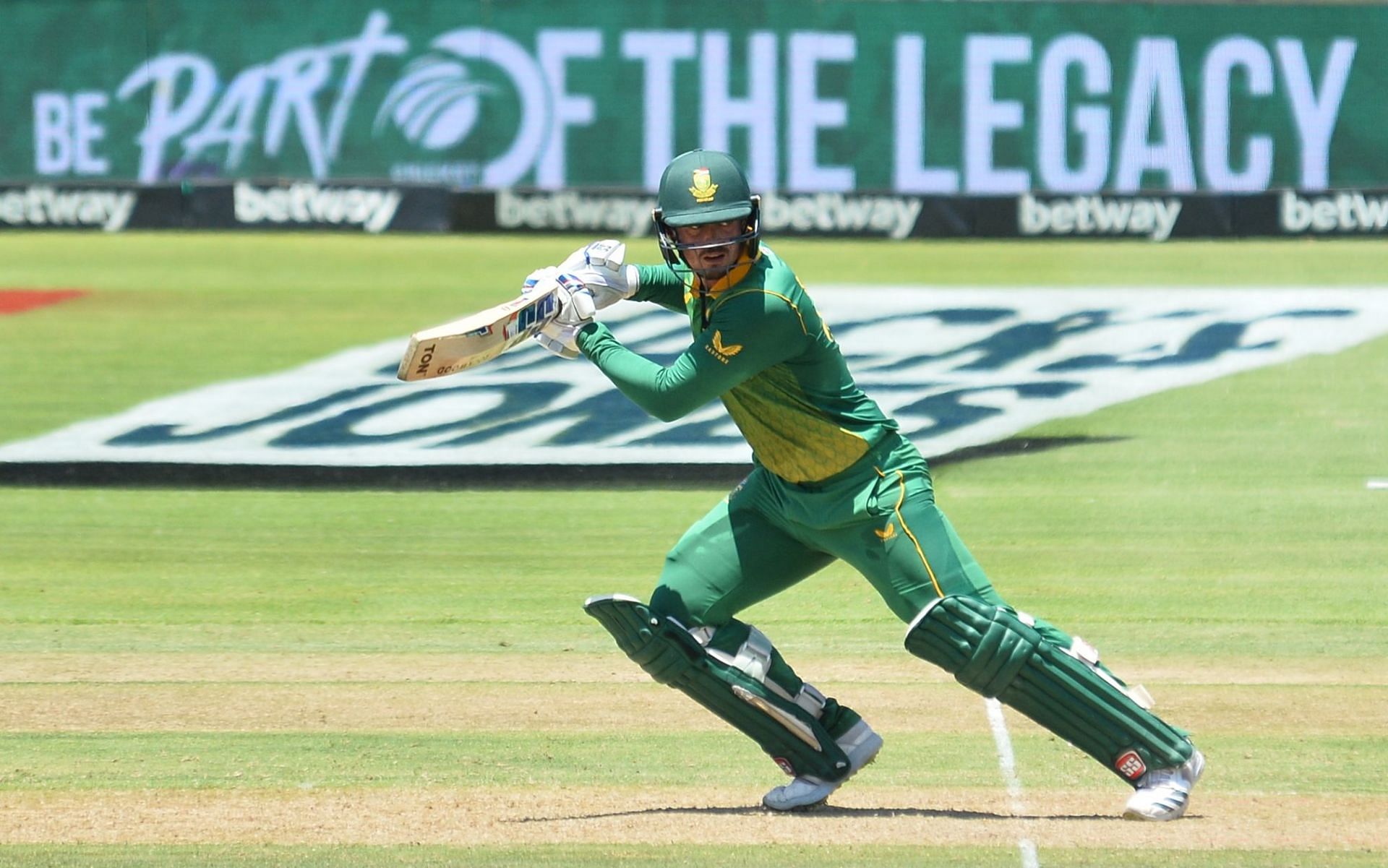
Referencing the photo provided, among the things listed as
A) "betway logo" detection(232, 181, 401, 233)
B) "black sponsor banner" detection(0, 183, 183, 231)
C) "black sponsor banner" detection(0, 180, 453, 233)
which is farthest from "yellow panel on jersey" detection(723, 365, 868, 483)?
"black sponsor banner" detection(0, 183, 183, 231)

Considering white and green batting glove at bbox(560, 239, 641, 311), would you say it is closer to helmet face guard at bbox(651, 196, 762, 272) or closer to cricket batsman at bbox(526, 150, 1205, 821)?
cricket batsman at bbox(526, 150, 1205, 821)

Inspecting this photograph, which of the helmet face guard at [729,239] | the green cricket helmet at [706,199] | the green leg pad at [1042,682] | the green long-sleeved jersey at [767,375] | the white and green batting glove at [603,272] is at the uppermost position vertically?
the green cricket helmet at [706,199]

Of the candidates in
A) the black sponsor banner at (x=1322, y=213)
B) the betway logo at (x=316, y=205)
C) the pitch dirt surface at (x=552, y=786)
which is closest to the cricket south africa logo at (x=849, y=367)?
the black sponsor banner at (x=1322, y=213)

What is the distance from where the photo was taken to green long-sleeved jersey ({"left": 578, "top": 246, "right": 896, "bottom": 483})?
4.65m

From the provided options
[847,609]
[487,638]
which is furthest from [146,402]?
[847,609]

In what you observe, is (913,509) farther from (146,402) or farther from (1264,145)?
(1264,145)

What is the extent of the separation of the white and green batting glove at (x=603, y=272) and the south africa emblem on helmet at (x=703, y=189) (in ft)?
1.12

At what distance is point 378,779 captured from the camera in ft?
18.0

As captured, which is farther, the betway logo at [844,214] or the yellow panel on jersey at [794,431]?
the betway logo at [844,214]

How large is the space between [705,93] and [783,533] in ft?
32.9

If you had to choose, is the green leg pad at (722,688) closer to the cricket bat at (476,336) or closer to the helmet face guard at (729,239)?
the cricket bat at (476,336)

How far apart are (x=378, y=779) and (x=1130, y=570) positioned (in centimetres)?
518

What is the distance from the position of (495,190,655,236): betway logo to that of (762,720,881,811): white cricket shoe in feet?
32.8

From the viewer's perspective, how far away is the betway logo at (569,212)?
1488 centimetres
